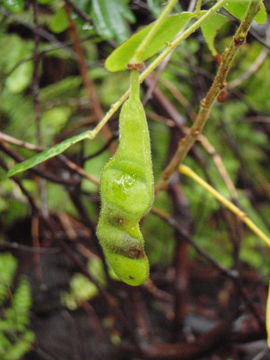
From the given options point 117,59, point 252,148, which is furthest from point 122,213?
point 252,148

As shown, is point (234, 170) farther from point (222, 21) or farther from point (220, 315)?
point (222, 21)

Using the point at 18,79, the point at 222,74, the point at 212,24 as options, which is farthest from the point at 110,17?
the point at 18,79

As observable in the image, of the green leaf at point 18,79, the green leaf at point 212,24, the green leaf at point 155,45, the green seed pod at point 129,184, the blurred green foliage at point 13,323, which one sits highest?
the green leaf at point 155,45

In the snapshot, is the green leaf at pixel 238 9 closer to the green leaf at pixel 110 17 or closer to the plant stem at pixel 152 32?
the plant stem at pixel 152 32

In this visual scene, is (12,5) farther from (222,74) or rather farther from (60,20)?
(222,74)

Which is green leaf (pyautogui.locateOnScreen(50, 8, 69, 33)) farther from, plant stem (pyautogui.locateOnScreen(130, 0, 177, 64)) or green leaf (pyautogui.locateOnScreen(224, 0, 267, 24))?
plant stem (pyautogui.locateOnScreen(130, 0, 177, 64))

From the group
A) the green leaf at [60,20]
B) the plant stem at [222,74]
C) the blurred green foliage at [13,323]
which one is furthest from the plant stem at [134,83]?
the blurred green foliage at [13,323]
